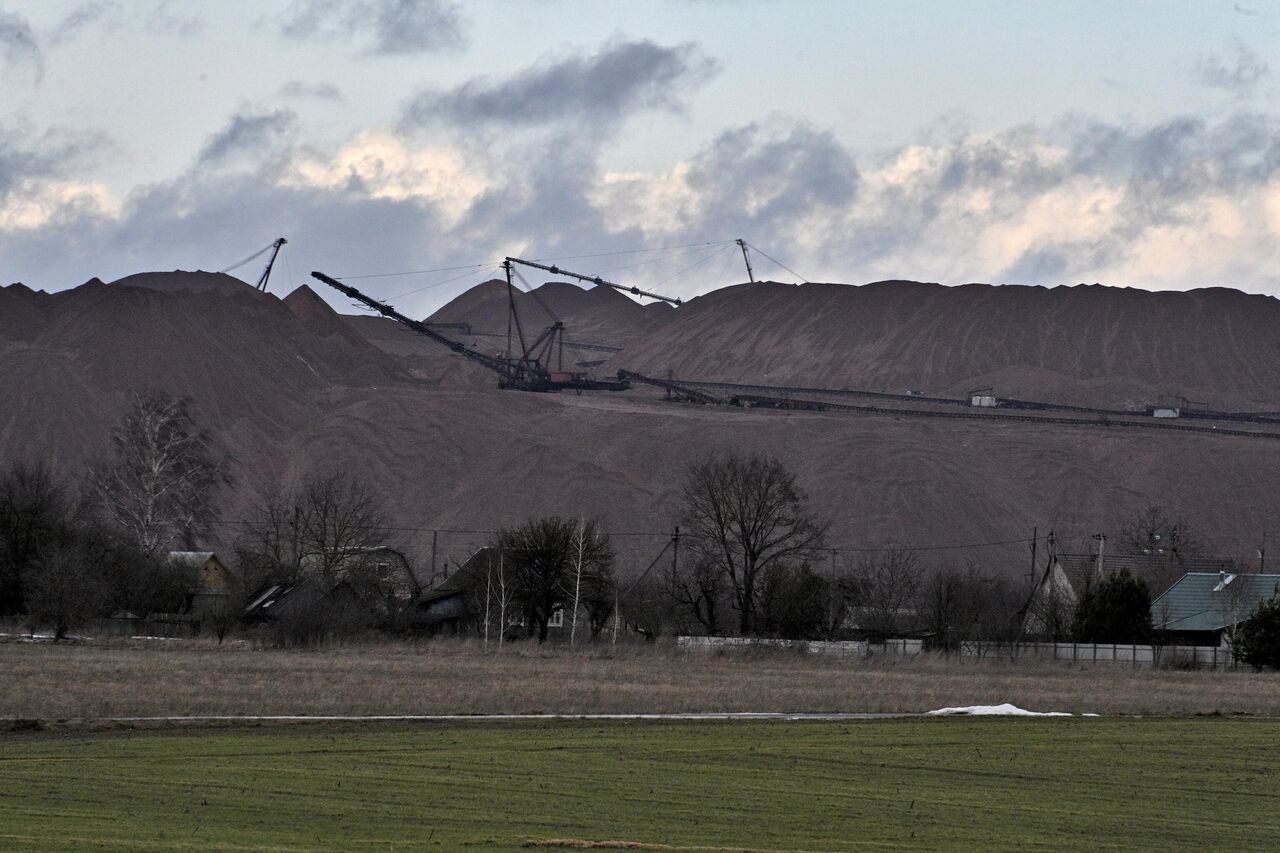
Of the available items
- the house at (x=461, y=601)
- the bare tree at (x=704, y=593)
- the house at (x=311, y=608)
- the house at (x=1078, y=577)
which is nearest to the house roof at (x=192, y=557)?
the house at (x=311, y=608)

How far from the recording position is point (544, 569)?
66750mm

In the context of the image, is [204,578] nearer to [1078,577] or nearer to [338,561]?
[338,561]

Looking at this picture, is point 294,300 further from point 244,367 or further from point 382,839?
point 382,839

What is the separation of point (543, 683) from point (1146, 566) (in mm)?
51068

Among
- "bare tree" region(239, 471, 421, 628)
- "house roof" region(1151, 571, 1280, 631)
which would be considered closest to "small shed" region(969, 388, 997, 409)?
"bare tree" region(239, 471, 421, 628)

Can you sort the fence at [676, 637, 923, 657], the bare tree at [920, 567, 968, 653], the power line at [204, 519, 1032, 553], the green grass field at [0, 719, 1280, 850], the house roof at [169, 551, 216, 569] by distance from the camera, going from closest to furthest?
the green grass field at [0, 719, 1280, 850] → the fence at [676, 637, 923, 657] → the bare tree at [920, 567, 968, 653] → the house roof at [169, 551, 216, 569] → the power line at [204, 519, 1032, 553]

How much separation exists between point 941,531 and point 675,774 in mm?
91784

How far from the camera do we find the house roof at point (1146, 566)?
78688mm

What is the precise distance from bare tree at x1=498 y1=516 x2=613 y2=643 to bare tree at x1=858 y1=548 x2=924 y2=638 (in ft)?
40.7

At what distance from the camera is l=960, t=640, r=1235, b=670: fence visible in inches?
2363

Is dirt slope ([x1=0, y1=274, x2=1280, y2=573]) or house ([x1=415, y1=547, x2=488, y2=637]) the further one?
dirt slope ([x1=0, y1=274, x2=1280, y2=573])

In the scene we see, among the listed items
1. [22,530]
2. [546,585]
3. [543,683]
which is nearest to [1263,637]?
[546,585]

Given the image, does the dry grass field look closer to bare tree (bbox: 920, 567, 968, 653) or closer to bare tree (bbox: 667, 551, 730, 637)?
bare tree (bbox: 920, 567, 968, 653)

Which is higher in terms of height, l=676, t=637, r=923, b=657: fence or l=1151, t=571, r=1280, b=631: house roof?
l=1151, t=571, r=1280, b=631: house roof
